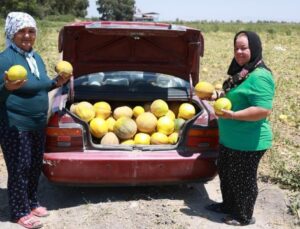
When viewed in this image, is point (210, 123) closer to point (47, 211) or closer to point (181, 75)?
point (181, 75)

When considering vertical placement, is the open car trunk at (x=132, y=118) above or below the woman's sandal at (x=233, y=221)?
above

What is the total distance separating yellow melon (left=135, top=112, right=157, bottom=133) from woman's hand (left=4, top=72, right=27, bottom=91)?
65.3 inches

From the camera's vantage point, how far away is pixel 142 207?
181 inches

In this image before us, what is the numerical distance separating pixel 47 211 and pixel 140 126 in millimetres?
1413

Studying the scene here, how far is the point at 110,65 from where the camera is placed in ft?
17.9

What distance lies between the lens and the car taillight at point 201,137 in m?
4.45

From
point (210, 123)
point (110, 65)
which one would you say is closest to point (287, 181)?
point (210, 123)

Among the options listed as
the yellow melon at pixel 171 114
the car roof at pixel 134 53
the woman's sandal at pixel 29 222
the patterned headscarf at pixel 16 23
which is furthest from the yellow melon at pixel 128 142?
the patterned headscarf at pixel 16 23

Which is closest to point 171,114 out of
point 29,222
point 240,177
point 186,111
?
point 186,111

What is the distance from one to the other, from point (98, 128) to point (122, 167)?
654 mm

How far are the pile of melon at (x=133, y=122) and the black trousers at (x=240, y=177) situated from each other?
0.75m

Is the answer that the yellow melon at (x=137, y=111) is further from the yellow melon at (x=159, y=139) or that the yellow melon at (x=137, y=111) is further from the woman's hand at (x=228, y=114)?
the woman's hand at (x=228, y=114)

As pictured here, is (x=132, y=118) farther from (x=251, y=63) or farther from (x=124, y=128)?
(x=251, y=63)

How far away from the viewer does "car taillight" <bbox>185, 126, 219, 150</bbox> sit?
175 inches
